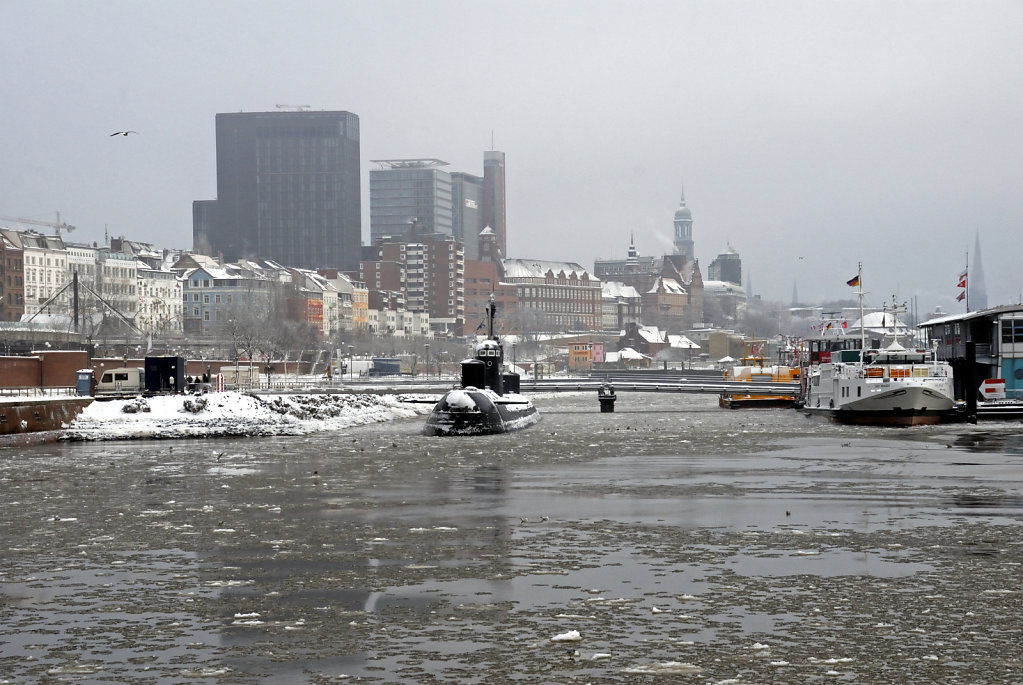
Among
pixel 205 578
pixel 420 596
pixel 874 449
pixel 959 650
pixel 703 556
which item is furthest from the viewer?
pixel 874 449

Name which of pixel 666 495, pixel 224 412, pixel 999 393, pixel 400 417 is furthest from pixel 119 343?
pixel 666 495

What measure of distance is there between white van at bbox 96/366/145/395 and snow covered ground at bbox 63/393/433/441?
1887 cm

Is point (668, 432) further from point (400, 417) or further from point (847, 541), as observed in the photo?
point (847, 541)

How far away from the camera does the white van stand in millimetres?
80406

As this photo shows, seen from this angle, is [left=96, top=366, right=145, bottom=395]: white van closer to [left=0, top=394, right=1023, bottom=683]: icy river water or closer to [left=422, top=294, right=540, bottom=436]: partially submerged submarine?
[left=422, top=294, right=540, bottom=436]: partially submerged submarine

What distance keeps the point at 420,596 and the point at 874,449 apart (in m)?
31.9

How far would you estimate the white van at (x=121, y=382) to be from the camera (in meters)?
80.4

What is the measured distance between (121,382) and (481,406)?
33.9 meters

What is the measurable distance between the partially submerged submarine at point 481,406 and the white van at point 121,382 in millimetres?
25789

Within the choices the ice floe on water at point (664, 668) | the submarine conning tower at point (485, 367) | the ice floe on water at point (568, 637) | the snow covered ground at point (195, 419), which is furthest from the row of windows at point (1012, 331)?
the ice floe on water at point (664, 668)

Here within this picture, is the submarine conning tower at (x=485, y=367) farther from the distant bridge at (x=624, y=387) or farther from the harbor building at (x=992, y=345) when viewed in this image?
the distant bridge at (x=624, y=387)

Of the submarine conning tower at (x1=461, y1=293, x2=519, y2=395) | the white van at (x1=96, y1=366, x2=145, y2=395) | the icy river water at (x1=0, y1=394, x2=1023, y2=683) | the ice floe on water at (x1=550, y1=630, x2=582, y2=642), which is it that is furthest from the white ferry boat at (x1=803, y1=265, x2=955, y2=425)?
the ice floe on water at (x1=550, y1=630, x2=582, y2=642)

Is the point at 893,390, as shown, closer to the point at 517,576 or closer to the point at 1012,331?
the point at 1012,331

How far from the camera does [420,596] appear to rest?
16.3 meters
